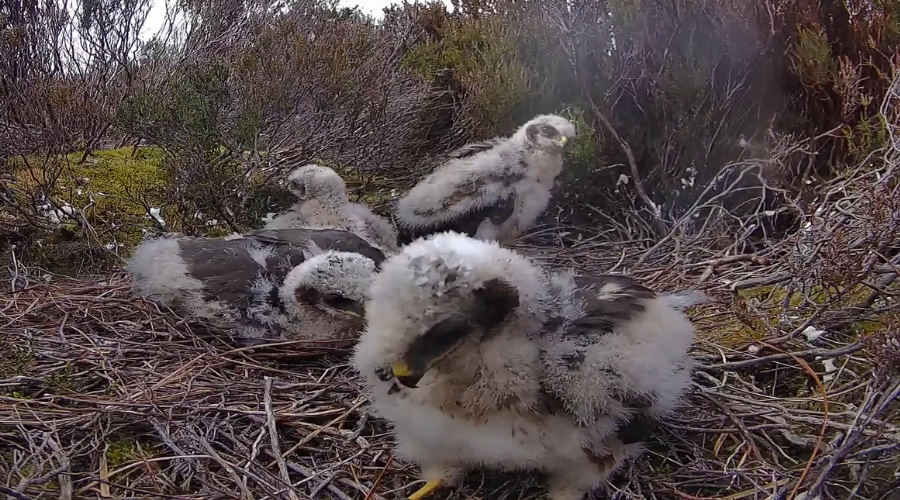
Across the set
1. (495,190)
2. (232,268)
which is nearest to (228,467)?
(232,268)

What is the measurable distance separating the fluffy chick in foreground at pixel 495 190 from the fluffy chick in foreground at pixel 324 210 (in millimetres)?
231

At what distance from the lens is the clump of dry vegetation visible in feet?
7.25

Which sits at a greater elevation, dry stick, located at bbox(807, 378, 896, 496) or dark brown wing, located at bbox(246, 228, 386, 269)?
dark brown wing, located at bbox(246, 228, 386, 269)

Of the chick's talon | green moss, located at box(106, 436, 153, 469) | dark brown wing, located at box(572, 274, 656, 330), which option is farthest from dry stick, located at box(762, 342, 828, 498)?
green moss, located at box(106, 436, 153, 469)

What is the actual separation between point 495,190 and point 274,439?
258 cm

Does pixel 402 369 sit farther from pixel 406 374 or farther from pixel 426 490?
pixel 426 490

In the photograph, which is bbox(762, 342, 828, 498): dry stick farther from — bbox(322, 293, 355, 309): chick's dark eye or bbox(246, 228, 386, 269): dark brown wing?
bbox(246, 228, 386, 269): dark brown wing

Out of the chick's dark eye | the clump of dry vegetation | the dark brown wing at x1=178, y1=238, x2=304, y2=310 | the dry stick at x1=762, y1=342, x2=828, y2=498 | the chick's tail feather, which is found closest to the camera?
the dry stick at x1=762, y1=342, x2=828, y2=498

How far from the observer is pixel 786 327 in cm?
289

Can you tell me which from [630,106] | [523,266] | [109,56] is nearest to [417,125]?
[630,106]

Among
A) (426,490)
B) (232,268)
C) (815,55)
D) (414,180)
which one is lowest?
(426,490)

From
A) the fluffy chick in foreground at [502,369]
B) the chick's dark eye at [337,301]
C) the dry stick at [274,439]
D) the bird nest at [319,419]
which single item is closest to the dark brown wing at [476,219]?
the chick's dark eye at [337,301]

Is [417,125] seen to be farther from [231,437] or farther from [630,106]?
[231,437]

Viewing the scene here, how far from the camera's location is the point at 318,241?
3691mm
